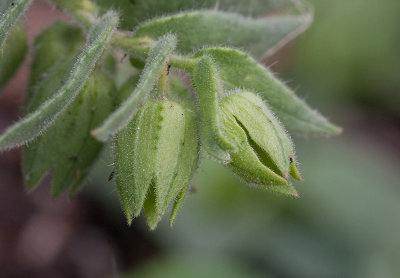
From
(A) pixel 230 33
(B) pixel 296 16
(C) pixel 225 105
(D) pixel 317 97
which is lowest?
(C) pixel 225 105

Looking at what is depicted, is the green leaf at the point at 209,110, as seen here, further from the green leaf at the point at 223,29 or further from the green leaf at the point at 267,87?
the green leaf at the point at 223,29

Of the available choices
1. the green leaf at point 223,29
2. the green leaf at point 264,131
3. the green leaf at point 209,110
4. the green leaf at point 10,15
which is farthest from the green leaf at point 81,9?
the green leaf at point 264,131

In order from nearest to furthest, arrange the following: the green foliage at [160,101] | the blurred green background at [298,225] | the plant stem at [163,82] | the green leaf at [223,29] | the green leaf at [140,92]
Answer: the green leaf at [140,92] → the green foliage at [160,101] → the plant stem at [163,82] → the green leaf at [223,29] → the blurred green background at [298,225]

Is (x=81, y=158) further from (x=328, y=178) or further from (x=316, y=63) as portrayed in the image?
(x=316, y=63)

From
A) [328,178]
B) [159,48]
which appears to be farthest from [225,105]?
[328,178]

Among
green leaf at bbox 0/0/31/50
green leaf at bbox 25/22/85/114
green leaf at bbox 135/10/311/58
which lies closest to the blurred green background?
green leaf at bbox 135/10/311/58

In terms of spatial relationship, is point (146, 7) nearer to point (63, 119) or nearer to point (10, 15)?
point (63, 119)

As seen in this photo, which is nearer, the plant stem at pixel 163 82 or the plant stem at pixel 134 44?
the plant stem at pixel 163 82

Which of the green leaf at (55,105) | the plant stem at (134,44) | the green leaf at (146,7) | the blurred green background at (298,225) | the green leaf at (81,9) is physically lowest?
the green leaf at (55,105)
